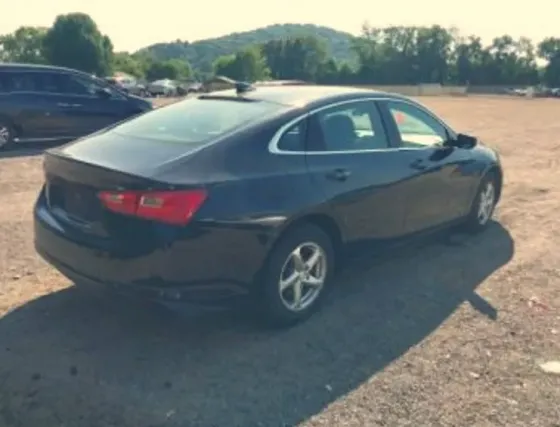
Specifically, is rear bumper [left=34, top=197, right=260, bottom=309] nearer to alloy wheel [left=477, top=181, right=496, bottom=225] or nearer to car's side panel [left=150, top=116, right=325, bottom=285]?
car's side panel [left=150, top=116, right=325, bottom=285]

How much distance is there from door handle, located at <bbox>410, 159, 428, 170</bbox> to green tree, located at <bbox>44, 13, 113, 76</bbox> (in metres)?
95.7

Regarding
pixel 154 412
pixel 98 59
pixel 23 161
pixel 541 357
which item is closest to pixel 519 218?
pixel 541 357

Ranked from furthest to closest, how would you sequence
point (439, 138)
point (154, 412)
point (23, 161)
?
point (23, 161) < point (439, 138) < point (154, 412)

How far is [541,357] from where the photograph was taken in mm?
4148

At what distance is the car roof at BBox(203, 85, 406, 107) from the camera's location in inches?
190

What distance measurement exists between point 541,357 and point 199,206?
2299mm

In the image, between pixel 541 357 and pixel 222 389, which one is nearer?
pixel 222 389

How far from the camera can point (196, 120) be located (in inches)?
185

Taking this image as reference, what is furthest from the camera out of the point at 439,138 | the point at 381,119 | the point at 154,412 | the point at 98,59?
the point at 98,59

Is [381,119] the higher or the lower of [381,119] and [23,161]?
the higher

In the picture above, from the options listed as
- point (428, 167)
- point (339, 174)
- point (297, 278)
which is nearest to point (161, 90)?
point (428, 167)

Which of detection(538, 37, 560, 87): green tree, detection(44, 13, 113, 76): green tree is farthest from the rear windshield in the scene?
detection(538, 37, 560, 87): green tree

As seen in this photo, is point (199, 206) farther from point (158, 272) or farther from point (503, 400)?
point (503, 400)

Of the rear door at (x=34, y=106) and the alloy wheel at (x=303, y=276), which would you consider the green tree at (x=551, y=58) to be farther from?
the alloy wheel at (x=303, y=276)
